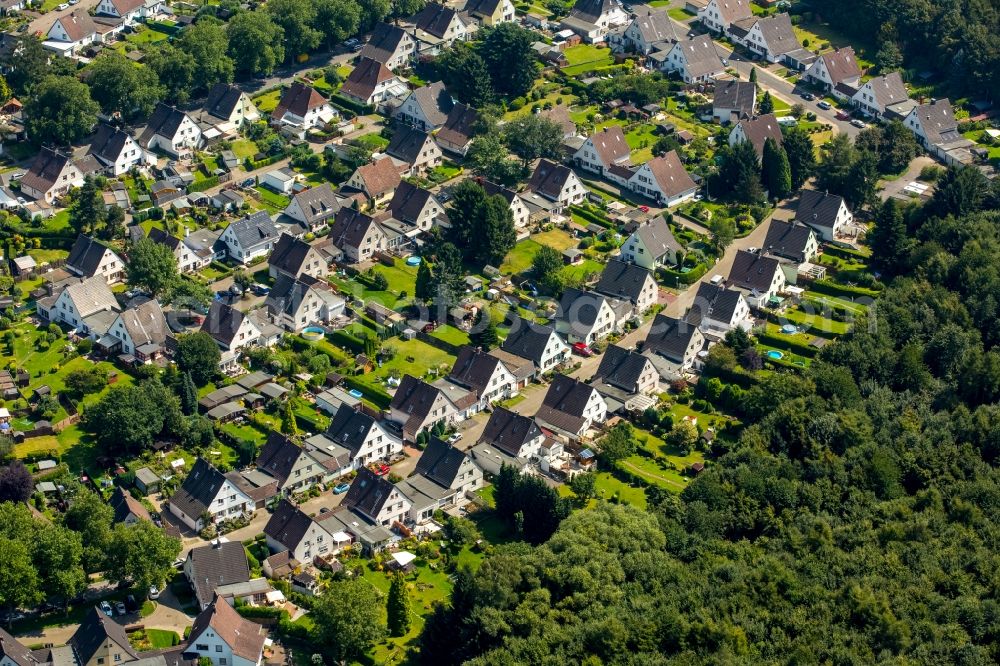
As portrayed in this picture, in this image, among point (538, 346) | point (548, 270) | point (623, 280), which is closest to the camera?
point (538, 346)

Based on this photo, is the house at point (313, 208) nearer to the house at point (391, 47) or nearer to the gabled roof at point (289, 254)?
the gabled roof at point (289, 254)

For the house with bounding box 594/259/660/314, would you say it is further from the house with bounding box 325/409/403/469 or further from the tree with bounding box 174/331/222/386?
the tree with bounding box 174/331/222/386

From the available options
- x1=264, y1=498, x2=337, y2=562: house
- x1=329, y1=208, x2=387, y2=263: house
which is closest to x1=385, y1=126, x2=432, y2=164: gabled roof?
x1=329, y1=208, x2=387, y2=263: house

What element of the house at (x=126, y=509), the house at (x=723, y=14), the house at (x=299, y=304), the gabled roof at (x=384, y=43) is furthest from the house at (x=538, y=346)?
the house at (x=723, y=14)

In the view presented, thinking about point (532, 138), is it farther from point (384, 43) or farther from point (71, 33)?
point (71, 33)

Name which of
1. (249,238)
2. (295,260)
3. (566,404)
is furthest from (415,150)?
(566,404)

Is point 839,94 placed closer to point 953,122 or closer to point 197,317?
point 953,122

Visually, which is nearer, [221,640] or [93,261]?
[221,640]
